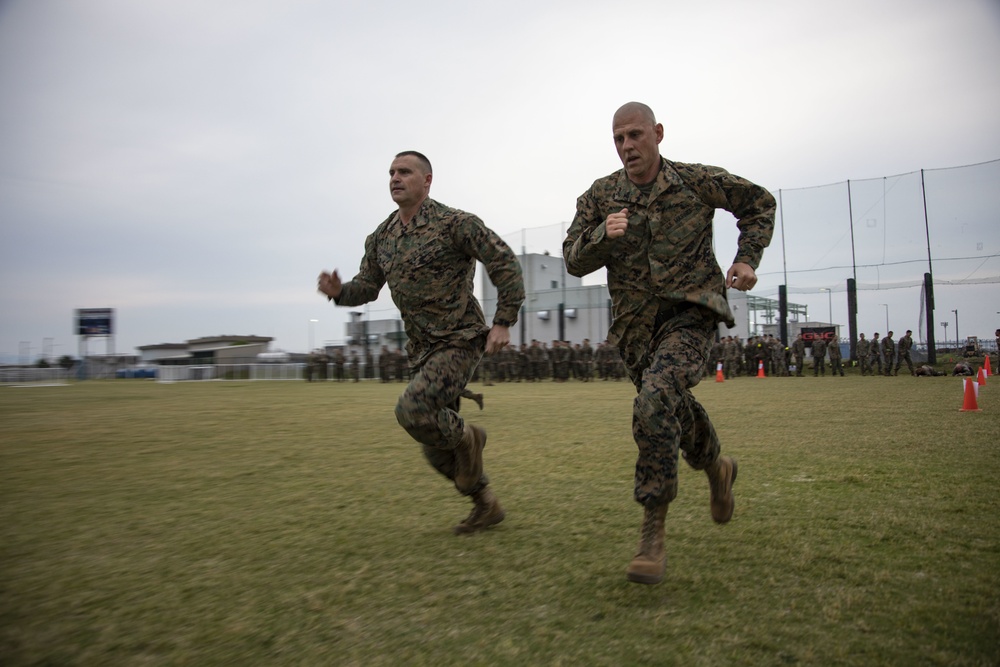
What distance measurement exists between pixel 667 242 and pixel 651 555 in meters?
1.45

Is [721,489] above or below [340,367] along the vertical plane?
below

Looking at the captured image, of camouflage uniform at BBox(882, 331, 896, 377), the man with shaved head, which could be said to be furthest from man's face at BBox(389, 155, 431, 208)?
camouflage uniform at BBox(882, 331, 896, 377)

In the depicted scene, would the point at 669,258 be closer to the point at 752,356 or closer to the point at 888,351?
the point at 888,351

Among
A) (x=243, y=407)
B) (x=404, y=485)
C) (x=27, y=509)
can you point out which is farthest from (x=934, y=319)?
(x=27, y=509)

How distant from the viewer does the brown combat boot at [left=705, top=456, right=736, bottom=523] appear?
350cm

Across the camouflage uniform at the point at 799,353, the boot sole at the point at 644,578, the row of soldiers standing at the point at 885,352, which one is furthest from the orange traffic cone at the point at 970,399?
the camouflage uniform at the point at 799,353

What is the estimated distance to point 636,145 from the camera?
3375 millimetres

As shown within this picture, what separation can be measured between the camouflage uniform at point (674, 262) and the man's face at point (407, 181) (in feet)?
3.90

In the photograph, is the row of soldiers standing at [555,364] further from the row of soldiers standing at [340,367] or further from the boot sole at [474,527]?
the boot sole at [474,527]

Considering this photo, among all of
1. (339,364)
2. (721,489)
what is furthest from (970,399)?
(339,364)

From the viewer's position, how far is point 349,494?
4945 mm

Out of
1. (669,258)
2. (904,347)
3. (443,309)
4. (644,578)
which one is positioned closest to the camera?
(644,578)

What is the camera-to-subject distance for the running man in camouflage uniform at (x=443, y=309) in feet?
12.8

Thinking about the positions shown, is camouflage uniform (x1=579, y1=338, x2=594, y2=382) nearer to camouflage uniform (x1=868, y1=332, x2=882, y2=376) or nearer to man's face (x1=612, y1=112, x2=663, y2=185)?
camouflage uniform (x1=868, y1=332, x2=882, y2=376)
